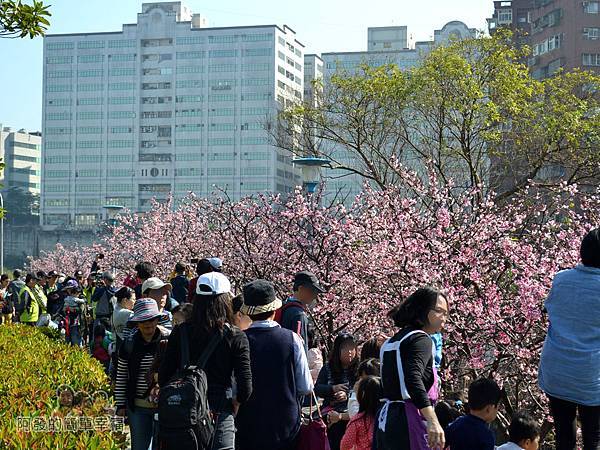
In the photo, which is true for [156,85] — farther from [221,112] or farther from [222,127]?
[222,127]

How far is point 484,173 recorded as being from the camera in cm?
2519

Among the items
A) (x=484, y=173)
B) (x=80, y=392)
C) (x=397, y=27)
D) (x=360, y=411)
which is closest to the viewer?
(x=360, y=411)

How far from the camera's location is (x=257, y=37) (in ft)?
356

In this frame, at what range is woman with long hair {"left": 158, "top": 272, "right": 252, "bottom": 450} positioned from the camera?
215 inches

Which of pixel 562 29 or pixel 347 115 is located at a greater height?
pixel 562 29

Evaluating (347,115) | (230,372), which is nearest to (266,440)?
(230,372)

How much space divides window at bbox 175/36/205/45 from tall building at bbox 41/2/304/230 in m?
0.12

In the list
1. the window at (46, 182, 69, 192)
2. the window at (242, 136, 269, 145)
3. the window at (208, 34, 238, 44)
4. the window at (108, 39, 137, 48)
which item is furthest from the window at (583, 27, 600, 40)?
the window at (46, 182, 69, 192)

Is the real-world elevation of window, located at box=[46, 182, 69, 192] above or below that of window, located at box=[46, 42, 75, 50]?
below

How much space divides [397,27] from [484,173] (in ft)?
322

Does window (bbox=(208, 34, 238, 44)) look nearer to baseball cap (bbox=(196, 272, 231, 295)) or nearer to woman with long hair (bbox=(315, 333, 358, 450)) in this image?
woman with long hair (bbox=(315, 333, 358, 450))

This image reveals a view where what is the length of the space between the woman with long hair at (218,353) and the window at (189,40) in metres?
108

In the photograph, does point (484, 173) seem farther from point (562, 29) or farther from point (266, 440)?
point (562, 29)

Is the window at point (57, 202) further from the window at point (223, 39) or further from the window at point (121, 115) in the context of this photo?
the window at point (223, 39)
